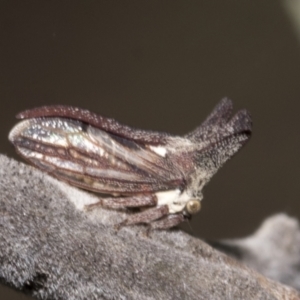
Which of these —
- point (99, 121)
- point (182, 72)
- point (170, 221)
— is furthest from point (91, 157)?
point (182, 72)

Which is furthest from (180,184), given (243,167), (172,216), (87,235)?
(243,167)

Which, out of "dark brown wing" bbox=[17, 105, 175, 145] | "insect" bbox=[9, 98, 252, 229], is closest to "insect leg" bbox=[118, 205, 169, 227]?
"insect" bbox=[9, 98, 252, 229]

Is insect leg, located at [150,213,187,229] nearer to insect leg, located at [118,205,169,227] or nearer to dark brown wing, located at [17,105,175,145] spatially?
insect leg, located at [118,205,169,227]

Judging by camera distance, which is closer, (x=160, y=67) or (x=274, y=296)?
(x=274, y=296)

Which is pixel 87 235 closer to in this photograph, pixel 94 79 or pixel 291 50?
pixel 94 79

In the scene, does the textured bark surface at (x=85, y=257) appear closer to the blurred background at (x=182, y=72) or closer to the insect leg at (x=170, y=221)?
the insect leg at (x=170, y=221)

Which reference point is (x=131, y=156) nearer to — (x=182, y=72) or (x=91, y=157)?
(x=91, y=157)
